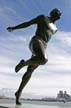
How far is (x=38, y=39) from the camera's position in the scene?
7.96m

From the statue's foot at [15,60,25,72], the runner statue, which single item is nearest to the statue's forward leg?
the runner statue

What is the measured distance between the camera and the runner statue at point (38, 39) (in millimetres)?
7707

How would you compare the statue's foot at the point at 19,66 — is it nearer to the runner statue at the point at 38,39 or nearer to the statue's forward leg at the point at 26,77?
the runner statue at the point at 38,39

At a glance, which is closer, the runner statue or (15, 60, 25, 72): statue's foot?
the runner statue

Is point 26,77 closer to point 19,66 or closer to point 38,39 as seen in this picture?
point 19,66

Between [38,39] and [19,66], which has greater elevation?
[38,39]

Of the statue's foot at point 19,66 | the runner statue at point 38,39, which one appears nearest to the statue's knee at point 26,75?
the runner statue at point 38,39

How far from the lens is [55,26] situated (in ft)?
28.2

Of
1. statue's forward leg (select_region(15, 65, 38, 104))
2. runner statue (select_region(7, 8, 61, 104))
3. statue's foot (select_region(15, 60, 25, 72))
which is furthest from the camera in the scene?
statue's forward leg (select_region(15, 65, 38, 104))

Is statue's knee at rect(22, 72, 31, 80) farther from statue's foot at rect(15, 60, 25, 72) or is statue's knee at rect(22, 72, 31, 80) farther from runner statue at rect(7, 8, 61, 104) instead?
statue's foot at rect(15, 60, 25, 72)

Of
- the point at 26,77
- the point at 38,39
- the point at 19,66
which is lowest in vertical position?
the point at 26,77

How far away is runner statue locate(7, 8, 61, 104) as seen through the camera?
7.71 m

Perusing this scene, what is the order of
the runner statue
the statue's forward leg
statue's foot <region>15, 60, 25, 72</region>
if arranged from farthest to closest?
the statue's forward leg → statue's foot <region>15, 60, 25, 72</region> → the runner statue

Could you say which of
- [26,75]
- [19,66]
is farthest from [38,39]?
[26,75]
